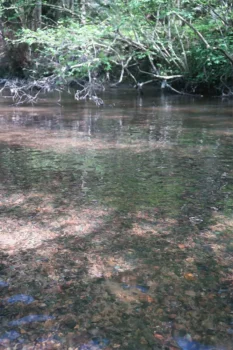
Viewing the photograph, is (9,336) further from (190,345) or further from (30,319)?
(190,345)

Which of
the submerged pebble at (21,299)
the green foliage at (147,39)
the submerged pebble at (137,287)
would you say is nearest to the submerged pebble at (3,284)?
the submerged pebble at (21,299)

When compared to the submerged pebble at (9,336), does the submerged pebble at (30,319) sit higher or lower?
higher

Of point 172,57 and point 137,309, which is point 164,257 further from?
point 172,57

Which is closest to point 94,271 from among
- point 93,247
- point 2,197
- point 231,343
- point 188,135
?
point 93,247

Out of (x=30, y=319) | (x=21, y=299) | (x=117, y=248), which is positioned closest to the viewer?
(x=30, y=319)

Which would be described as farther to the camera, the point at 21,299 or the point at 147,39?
the point at 147,39

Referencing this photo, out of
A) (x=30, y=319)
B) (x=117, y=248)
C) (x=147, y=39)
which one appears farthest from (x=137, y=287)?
(x=147, y=39)

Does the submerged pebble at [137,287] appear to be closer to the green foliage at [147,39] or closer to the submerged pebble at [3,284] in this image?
the submerged pebble at [3,284]

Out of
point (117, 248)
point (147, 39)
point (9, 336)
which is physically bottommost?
point (9, 336)

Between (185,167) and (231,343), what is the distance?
12.1 feet

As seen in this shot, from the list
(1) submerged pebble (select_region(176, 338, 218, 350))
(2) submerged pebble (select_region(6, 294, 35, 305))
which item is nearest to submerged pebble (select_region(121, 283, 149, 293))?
(1) submerged pebble (select_region(176, 338, 218, 350))

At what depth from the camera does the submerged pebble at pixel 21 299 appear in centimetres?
245

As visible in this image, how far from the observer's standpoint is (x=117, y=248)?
3.15 m

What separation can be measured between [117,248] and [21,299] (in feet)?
3.06
